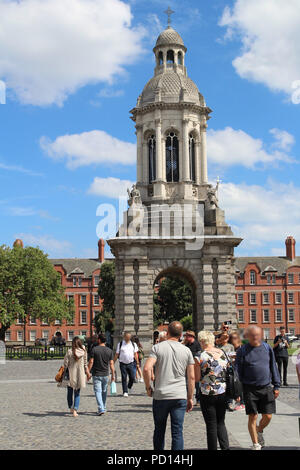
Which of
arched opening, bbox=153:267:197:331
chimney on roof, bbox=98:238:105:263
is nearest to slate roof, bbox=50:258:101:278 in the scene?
chimney on roof, bbox=98:238:105:263

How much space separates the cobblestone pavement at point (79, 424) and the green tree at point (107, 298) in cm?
5346

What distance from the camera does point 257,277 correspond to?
301ft

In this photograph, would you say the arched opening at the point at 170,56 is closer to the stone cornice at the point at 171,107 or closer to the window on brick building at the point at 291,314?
the stone cornice at the point at 171,107

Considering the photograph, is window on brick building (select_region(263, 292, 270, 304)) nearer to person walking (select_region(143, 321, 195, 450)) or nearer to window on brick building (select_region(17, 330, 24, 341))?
window on brick building (select_region(17, 330, 24, 341))

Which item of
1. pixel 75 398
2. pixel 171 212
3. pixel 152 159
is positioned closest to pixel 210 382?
pixel 75 398

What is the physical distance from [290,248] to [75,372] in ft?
274

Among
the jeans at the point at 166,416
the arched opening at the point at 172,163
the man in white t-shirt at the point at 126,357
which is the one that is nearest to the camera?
the jeans at the point at 166,416

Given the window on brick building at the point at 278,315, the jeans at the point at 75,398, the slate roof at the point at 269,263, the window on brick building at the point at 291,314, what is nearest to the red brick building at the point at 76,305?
the slate roof at the point at 269,263

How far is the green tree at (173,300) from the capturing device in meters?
73.1

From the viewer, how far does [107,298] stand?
75.7 metres

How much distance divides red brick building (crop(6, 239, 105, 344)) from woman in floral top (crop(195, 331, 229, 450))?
267 ft

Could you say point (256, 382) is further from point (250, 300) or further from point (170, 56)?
point (250, 300)

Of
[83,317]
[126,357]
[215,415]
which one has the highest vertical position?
[83,317]

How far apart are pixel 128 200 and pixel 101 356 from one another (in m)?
24.7
